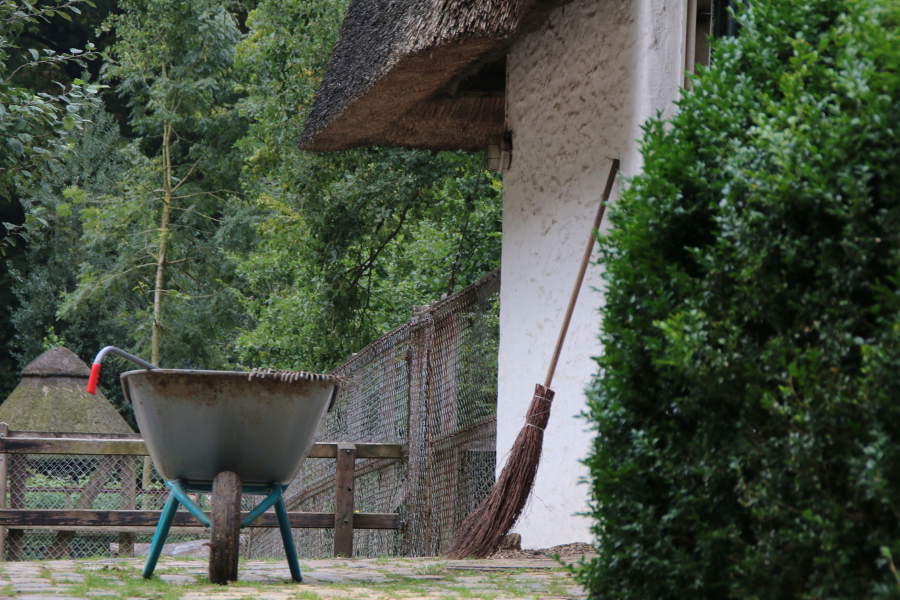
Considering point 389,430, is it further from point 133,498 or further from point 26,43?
point 26,43

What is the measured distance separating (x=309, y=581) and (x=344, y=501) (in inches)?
84.9

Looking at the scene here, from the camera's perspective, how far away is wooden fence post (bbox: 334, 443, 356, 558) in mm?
7418

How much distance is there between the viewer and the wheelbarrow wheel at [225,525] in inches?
196

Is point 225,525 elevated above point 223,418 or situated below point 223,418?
below

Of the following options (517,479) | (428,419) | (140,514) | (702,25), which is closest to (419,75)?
(702,25)

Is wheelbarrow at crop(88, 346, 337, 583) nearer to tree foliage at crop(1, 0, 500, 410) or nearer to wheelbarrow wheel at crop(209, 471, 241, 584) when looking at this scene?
wheelbarrow wheel at crop(209, 471, 241, 584)

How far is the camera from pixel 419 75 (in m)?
7.73

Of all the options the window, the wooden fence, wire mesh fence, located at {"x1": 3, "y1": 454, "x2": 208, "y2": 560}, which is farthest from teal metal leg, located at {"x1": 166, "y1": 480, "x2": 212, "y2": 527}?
wire mesh fence, located at {"x1": 3, "y1": 454, "x2": 208, "y2": 560}

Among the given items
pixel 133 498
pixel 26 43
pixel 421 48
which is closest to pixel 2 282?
pixel 26 43

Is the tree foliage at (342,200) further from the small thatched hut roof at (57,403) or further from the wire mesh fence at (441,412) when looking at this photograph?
the wire mesh fence at (441,412)

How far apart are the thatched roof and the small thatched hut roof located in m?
5.66

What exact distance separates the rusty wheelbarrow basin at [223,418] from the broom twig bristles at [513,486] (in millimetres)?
1207

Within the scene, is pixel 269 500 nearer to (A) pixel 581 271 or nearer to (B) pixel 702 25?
(A) pixel 581 271

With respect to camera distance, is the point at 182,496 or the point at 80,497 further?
the point at 80,497
